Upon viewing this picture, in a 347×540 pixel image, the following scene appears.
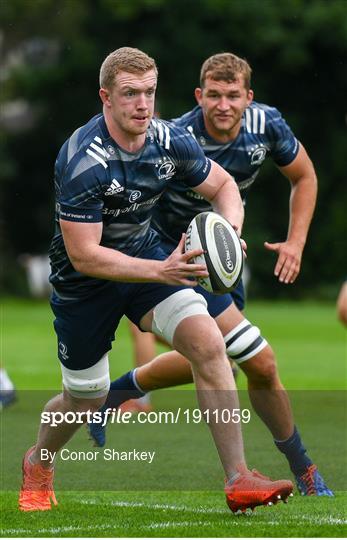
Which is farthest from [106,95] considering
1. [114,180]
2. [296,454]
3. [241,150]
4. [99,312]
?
[296,454]

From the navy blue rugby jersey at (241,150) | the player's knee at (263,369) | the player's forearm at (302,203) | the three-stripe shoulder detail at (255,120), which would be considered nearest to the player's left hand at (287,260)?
the player's forearm at (302,203)

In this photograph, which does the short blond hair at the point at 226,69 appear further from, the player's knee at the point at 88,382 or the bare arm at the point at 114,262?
the player's knee at the point at 88,382

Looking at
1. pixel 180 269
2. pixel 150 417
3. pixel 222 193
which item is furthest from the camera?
pixel 150 417

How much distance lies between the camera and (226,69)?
689cm

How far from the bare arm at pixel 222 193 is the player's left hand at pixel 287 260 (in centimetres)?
63

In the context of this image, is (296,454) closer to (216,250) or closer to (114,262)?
(216,250)

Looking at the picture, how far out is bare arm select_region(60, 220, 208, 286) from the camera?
209 inches

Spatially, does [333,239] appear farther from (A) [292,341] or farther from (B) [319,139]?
(A) [292,341]

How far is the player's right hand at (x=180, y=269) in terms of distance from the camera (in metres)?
5.29

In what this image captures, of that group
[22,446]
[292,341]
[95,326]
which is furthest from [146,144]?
[292,341]

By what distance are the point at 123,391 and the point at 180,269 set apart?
2.20 metres

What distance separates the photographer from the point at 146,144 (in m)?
5.68

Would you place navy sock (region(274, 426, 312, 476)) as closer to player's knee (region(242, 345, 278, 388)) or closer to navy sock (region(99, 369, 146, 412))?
player's knee (region(242, 345, 278, 388))

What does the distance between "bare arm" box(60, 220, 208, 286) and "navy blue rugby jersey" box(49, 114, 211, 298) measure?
0.21ft
